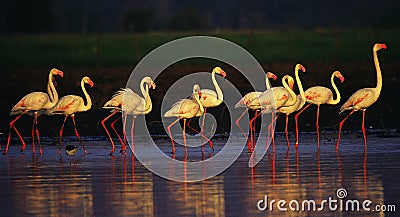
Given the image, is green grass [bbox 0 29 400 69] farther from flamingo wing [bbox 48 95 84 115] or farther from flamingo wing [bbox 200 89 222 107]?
flamingo wing [bbox 48 95 84 115]

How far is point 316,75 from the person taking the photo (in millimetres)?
31000

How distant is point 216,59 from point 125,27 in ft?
77.2

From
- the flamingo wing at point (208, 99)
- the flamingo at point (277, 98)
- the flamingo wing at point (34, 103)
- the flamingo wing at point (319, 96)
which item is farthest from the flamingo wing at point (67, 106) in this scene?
the flamingo wing at point (319, 96)

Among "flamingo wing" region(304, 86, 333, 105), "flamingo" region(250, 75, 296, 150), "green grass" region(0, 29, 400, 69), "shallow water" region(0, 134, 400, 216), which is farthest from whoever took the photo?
"green grass" region(0, 29, 400, 69)

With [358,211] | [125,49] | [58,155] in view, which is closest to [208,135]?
[58,155]

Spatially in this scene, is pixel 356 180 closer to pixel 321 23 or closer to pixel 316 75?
pixel 316 75

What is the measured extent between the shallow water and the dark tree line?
112ft

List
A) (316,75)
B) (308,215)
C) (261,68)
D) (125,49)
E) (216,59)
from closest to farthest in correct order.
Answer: (308,215), (316,75), (261,68), (216,59), (125,49)

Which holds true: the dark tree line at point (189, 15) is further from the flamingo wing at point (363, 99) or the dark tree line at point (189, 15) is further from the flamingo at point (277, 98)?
the flamingo wing at point (363, 99)

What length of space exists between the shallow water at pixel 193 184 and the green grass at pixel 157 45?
18466 millimetres

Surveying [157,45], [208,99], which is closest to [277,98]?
[208,99]

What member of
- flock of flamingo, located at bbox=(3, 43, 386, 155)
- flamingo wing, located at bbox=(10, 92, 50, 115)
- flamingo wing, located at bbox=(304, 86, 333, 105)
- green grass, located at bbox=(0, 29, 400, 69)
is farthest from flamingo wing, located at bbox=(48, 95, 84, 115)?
green grass, located at bbox=(0, 29, 400, 69)

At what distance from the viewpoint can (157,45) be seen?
130 ft

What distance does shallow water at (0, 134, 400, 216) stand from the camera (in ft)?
37.1
